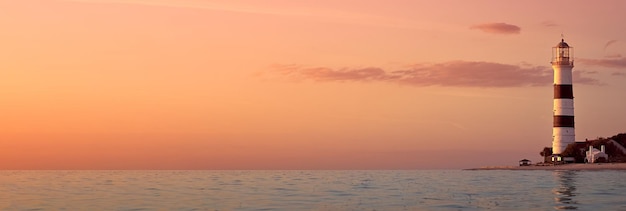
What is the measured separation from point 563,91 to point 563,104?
6.95ft

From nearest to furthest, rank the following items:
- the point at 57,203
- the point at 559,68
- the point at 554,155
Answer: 1. the point at 57,203
2. the point at 559,68
3. the point at 554,155

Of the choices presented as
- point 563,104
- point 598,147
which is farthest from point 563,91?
point 598,147

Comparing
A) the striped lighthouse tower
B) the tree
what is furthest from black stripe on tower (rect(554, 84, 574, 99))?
the tree

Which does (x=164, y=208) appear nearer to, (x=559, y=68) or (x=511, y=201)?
(x=511, y=201)

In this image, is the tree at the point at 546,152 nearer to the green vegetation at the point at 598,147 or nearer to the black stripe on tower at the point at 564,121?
the green vegetation at the point at 598,147

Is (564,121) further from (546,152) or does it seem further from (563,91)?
(546,152)

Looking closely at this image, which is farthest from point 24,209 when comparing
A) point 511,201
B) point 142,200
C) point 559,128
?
point 559,128

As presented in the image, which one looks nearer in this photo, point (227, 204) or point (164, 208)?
point (164, 208)

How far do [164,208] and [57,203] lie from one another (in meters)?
9.45

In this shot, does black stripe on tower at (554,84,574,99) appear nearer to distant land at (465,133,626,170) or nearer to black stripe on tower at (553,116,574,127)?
black stripe on tower at (553,116,574,127)

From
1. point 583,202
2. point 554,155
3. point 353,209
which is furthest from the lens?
point 554,155

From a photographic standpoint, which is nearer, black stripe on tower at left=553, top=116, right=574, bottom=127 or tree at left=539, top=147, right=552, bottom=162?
black stripe on tower at left=553, top=116, right=574, bottom=127

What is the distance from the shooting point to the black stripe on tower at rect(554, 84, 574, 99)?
4995 inches

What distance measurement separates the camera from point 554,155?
13888 centimetres
